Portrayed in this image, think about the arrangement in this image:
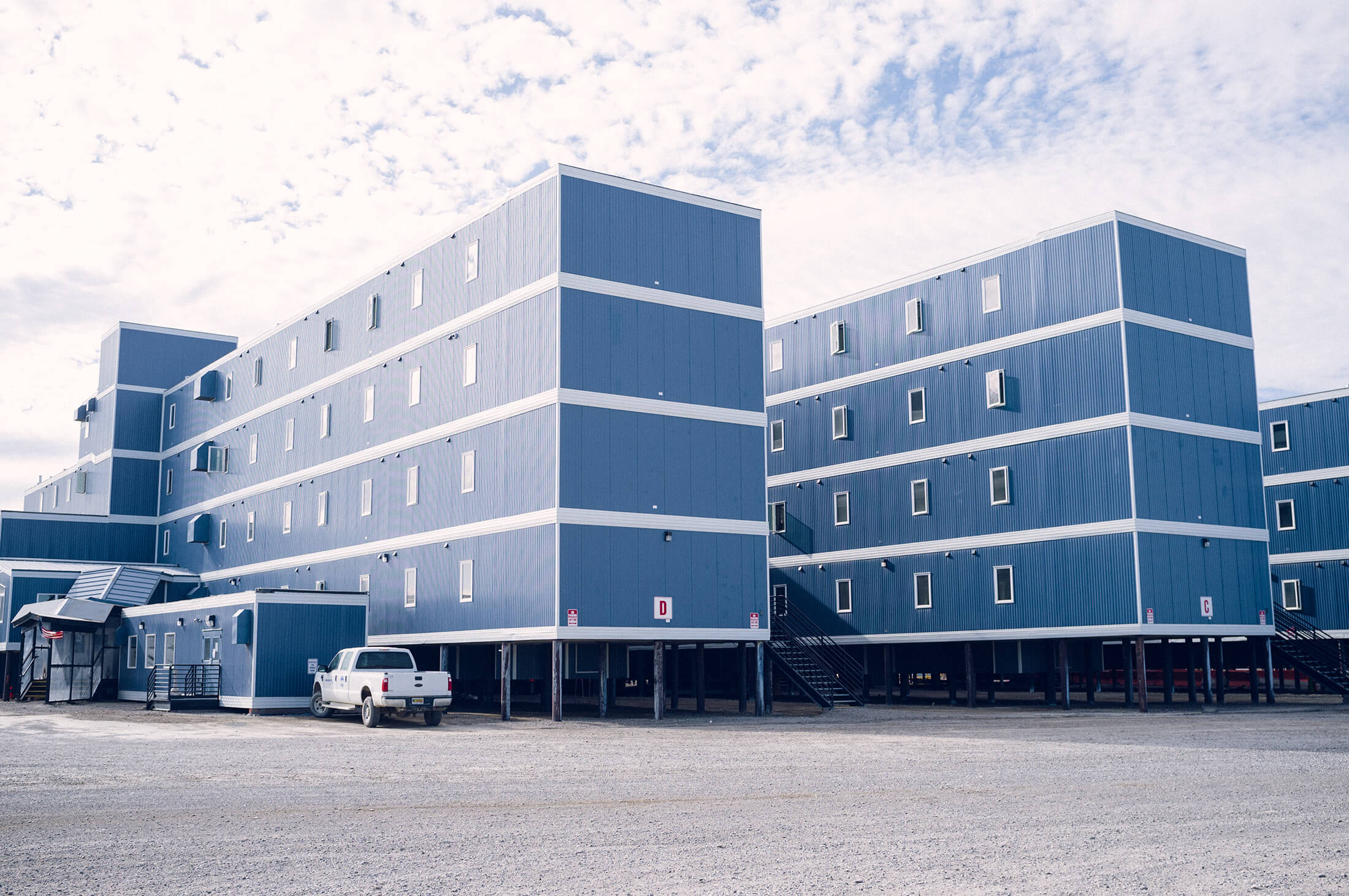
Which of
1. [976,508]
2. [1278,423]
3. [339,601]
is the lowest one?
[339,601]

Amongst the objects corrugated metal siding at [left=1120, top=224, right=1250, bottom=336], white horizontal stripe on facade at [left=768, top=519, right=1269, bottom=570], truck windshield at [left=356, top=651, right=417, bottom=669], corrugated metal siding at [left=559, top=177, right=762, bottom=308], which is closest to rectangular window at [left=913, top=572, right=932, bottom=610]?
white horizontal stripe on facade at [left=768, top=519, right=1269, bottom=570]

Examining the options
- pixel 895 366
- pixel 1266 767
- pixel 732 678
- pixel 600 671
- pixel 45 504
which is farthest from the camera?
pixel 45 504

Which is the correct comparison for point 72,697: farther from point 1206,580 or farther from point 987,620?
point 1206,580

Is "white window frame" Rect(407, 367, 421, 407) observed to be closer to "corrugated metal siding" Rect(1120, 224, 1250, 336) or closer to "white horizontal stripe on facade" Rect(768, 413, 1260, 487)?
"white horizontal stripe on facade" Rect(768, 413, 1260, 487)

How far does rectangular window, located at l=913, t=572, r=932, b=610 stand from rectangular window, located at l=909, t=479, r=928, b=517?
2.01 meters

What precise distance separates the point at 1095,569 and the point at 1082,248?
9.28m

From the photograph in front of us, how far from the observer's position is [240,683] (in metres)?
36.6

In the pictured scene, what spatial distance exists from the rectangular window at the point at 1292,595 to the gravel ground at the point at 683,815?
26452 mm

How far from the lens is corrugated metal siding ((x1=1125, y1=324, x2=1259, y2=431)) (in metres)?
36.4

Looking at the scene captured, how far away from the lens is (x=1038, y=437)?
126 ft

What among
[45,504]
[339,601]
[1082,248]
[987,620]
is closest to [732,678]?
[987,620]

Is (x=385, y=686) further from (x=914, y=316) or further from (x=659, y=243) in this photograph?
(x=914, y=316)

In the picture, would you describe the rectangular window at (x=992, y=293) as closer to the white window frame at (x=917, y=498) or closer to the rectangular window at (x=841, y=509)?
the white window frame at (x=917, y=498)

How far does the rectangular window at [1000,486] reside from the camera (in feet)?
128
